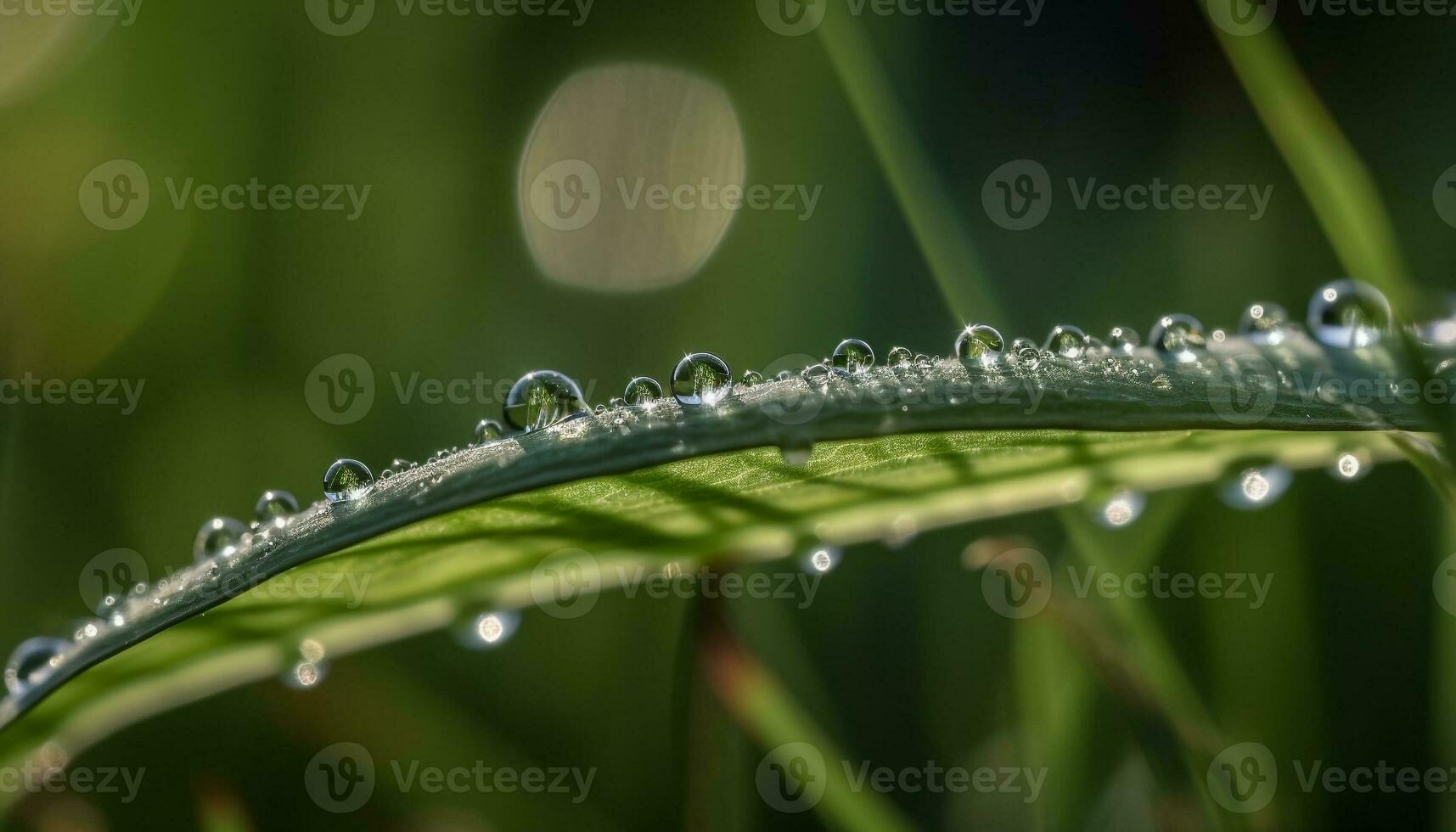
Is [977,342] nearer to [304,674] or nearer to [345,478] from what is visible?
[345,478]

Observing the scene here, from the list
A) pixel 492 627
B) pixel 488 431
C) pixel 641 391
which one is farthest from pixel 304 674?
pixel 641 391

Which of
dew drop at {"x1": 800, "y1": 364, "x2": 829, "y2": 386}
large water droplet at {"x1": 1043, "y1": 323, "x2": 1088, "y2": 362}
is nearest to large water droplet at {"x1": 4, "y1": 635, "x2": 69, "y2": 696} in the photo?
dew drop at {"x1": 800, "y1": 364, "x2": 829, "y2": 386}

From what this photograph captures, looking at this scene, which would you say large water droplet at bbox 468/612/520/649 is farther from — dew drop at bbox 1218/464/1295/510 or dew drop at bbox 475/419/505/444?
dew drop at bbox 1218/464/1295/510

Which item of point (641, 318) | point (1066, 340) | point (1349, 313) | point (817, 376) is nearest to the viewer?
point (817, 376)

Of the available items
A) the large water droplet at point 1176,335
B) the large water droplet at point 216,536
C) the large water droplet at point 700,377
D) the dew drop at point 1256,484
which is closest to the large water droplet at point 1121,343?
the large water droplet at point 1176,335

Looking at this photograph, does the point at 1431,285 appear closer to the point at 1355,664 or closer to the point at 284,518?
the point at 1355,664

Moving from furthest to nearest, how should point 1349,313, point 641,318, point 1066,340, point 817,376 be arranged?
point 641,318
point 1349,313
point 1066,340
point 817,376
